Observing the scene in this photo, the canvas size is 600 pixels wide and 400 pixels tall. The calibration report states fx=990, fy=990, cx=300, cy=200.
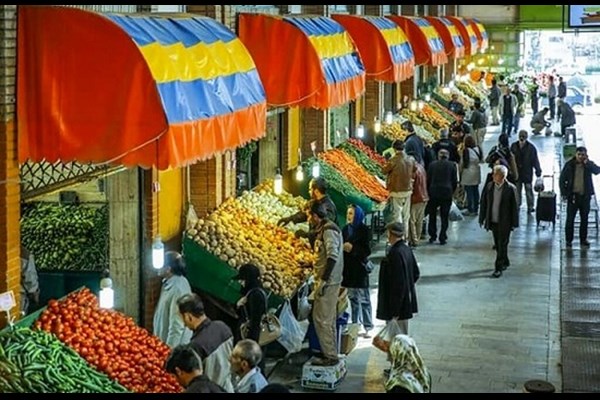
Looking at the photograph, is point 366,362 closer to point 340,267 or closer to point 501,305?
point 340,267

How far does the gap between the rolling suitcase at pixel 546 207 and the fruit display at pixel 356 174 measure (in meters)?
3.27

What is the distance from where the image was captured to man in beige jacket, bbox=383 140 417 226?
1655cm

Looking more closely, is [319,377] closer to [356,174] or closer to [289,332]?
[289,332]

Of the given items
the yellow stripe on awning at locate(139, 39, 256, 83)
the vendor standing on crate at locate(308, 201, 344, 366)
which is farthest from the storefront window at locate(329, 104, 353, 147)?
the yellow stripe on awning at locate(139, 39, 256, 83)

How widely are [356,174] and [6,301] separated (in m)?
10.4

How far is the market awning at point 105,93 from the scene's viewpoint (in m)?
7.66

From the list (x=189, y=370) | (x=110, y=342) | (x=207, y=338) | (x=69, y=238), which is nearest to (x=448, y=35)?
(x=69, y=238)

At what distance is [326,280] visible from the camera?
35.3 feet

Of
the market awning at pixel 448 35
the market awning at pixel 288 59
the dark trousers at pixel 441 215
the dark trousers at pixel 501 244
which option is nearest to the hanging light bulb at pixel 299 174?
the dark trousers at pixel 441 215

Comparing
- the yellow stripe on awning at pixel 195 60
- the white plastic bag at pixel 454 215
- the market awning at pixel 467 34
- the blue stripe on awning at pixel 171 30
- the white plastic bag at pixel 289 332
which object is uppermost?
the market awning at pixel 467 34

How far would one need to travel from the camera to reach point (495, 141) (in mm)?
31969

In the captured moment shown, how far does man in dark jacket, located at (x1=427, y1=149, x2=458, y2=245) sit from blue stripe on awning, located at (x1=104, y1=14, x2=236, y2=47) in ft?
26.3

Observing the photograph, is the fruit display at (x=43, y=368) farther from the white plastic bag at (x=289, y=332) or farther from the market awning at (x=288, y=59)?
the market awning at (x=288, y=59)

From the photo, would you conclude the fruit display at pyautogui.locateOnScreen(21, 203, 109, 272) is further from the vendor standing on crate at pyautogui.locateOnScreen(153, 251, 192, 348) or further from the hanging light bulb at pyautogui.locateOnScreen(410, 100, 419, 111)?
the hanging light bulb at pyautogui.locateOnScreen(410, 100, 419, 111)
